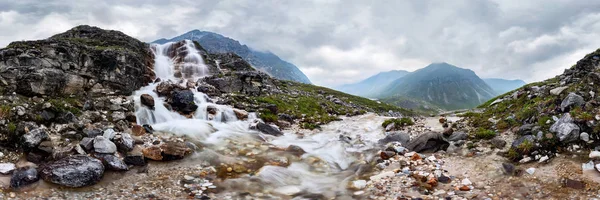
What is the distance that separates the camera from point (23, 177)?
1111 cm

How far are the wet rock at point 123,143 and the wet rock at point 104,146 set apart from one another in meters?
0.49

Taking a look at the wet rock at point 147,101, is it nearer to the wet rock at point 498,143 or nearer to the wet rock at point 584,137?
the wet rock at point 498,143

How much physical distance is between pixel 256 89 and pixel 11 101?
25849 millimetres

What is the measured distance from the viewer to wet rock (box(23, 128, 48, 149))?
13.7 m

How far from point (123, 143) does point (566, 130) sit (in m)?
19.5

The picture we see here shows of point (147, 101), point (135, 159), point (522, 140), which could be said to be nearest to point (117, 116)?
point (147, 101)

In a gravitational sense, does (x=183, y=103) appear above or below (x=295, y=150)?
above

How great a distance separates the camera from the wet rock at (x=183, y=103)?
2630cm

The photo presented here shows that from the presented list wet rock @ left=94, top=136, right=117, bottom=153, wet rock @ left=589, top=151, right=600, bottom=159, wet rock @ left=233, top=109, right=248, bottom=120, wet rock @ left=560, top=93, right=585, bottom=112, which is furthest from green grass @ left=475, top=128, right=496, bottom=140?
wet rock @ left=94, top=136, right=117, bottom=153

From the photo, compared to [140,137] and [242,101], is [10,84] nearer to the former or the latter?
[140,137]

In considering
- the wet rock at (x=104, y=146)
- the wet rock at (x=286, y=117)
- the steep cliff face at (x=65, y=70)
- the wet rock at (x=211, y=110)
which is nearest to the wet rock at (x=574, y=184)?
the wet rock at (x=104, y=146)

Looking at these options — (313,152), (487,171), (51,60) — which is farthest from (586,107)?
(51,60)

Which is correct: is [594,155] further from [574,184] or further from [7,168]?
[7,168]

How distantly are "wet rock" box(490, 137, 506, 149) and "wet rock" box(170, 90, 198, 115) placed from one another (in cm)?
2188
